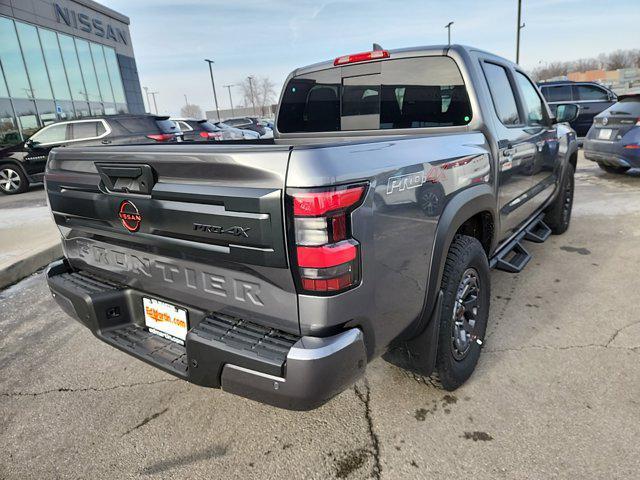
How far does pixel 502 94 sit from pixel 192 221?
101 inches

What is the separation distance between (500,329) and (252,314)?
6.93 ft

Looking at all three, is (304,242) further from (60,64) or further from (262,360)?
(60,64)

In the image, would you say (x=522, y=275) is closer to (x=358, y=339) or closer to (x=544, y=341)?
(x=544, y=341)

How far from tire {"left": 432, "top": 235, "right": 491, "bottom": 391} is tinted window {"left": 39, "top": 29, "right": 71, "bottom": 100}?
23215 mm

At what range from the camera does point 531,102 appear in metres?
3.83

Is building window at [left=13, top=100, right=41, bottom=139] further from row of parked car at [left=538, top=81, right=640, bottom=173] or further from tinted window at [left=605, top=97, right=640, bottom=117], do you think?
tinted window at [left=605, top=97, right=640, bottom=117]

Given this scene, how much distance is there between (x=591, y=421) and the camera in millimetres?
2133

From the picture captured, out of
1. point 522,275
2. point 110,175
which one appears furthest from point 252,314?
point 522,275

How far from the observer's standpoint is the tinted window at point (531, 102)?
11.9 feet

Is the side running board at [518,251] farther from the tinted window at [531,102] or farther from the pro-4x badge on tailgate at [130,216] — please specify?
the pro-4x badge on tailgate at [130,216]

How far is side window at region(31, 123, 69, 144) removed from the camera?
1070 cm

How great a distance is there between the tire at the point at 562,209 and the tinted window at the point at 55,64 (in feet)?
73.5

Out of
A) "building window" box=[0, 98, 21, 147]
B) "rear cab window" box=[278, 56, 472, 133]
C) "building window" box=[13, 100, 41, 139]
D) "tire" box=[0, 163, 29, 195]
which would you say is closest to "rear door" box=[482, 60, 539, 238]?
"rear cab window" box=[278, 56, 472, 133]

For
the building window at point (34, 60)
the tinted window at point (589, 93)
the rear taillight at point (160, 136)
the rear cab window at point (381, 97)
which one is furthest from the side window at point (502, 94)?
the building window at point (34, 60)
